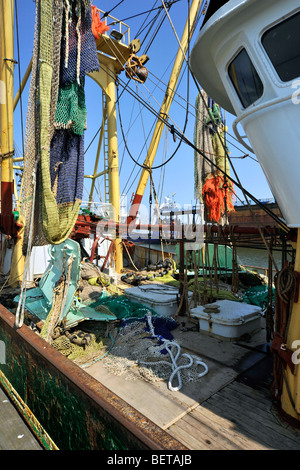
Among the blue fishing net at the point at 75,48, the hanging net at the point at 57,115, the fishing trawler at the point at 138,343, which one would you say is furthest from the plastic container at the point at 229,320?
the blue fishing net at the point at 75,48

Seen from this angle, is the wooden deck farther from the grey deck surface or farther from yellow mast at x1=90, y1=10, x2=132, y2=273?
yellow mast at x1=90, y1=10, x2=132, y2=273

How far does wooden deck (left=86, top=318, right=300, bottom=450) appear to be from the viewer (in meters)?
2.57

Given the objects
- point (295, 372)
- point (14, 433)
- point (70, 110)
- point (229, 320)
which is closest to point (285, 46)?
point (70, 110)

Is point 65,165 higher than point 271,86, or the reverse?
point 271,86

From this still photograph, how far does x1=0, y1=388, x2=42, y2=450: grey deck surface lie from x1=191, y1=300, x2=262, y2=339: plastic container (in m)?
3.40

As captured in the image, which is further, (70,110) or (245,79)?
(70,110)

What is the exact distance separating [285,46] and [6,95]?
9.23m

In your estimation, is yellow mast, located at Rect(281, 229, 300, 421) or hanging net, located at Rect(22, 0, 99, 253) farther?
hanging net, located at Rect(22, 0, 99, 253)

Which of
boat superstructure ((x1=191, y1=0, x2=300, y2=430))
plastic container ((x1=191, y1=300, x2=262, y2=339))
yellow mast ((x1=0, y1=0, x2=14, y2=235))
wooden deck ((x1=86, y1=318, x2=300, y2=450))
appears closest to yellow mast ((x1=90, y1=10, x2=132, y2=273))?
yellow mast ((x1=0, y1=0, x2=14, y2=235))

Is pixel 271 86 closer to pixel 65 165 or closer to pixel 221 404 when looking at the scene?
pixel 65 165

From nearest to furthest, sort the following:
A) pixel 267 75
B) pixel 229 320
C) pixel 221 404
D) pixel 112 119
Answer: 1. pixel 267 75
2. pixel 221 404
3. pixel 229 320
4. pixel 112 119

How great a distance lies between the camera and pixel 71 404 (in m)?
1.89

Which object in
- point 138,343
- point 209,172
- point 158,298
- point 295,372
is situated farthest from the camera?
point 209,172
